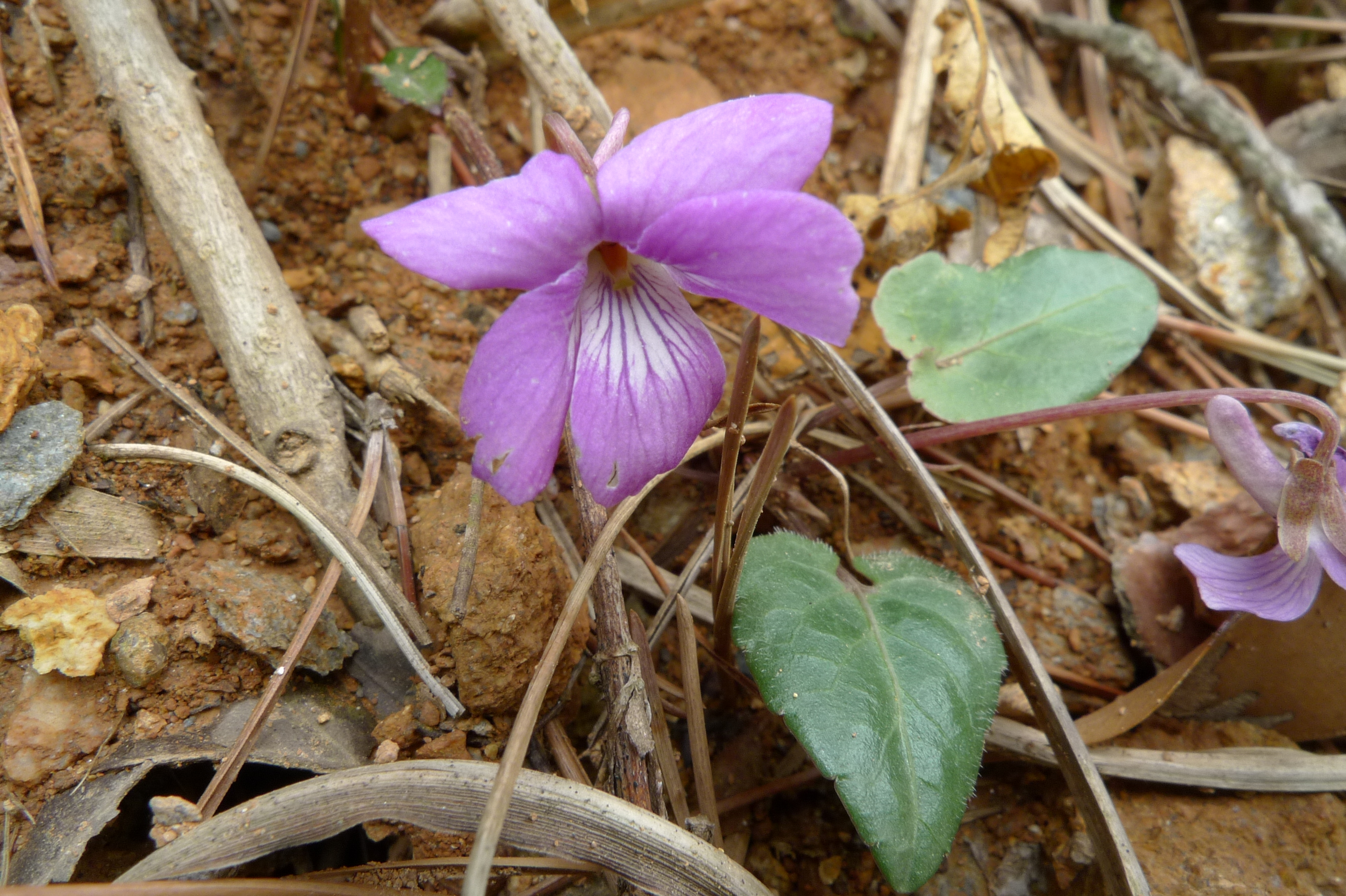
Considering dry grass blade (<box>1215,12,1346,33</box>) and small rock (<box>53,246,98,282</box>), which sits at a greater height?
dry grass blade (<box>1215,12,1346,33</box>)

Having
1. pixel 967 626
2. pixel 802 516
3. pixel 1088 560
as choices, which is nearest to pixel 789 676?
pixel 967 626

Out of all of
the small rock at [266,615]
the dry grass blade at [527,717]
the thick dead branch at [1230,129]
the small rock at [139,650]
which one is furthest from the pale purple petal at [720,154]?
the thick dead branch at [1230,129]

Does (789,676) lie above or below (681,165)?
below

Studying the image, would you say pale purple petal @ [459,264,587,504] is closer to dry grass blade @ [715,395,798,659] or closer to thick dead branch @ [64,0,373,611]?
dry grass blade @ [715,395,798,659]

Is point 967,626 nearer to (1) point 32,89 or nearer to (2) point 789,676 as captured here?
(2) point 789,676

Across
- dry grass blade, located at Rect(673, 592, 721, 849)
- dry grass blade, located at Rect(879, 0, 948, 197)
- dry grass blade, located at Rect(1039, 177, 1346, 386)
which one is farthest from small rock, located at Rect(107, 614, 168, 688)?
dry grass blade, located at Rect(1039, 177, 1346, 386)

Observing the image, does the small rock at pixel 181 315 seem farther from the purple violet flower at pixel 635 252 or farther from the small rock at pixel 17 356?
the purple violet flower at pixel 635 252

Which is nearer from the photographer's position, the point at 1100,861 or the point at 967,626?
the point at 1100,861
